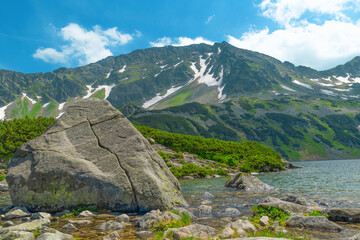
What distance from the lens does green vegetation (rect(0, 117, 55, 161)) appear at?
4388cm

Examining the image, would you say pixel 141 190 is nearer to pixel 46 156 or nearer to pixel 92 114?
pixel 46 156

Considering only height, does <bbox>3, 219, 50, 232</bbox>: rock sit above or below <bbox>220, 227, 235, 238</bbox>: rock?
above

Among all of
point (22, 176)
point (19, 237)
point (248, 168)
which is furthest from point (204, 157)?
point (19, 237)

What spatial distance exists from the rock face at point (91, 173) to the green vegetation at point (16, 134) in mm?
36114

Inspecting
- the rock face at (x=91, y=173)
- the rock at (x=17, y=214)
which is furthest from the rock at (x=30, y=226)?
the rock at (x=17, y=214)

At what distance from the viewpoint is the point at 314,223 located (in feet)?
30.5

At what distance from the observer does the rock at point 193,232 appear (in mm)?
7676

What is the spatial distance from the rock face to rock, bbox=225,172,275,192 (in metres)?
11.6

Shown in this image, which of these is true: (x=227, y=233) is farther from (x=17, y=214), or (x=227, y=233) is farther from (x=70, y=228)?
(x=17, y=214)

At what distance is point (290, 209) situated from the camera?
1209 centimetres

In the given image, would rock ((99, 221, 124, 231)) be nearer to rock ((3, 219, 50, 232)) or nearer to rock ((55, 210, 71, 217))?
rock ((3, 219, 50, 232))

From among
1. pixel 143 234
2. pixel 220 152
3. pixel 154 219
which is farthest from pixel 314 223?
pixel 220 152

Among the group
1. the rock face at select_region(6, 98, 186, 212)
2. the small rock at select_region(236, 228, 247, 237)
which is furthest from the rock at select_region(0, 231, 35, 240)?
the small rock at select_region(236, 228, 247, 237)

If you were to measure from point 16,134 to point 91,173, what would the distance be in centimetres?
4417
